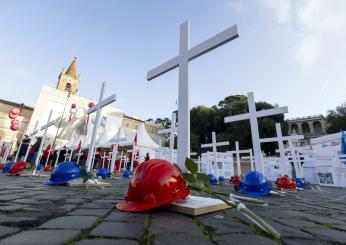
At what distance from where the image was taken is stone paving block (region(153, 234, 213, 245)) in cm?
111

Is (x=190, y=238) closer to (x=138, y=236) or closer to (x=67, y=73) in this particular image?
(x=138, y=236)

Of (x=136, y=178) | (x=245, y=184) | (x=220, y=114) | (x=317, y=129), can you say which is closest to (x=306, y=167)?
(x=245, y=184)

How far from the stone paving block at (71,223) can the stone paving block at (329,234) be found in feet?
5.28

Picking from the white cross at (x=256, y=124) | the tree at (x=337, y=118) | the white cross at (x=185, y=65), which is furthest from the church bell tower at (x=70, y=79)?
the tree at (x=337, y=118)

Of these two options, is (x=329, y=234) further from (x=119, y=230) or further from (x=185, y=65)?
(x=185, y=65)

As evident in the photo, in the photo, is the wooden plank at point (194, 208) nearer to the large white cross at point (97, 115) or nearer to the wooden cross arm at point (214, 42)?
the wooden cross arm at point (214, 42)

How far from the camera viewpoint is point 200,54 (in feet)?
9.59

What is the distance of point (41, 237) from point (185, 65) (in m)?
2.65

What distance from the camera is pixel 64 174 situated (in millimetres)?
4559

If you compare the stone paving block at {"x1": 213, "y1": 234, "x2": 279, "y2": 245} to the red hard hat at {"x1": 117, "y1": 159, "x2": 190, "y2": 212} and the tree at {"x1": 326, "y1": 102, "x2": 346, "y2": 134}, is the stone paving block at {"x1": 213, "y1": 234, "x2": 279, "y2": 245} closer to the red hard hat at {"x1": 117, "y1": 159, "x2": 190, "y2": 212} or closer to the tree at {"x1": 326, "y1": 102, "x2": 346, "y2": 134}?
the red hard hat at {"x1": 117, "y1": 159, "x2": 190, "y2": 212}

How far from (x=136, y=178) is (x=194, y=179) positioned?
1.93 ft

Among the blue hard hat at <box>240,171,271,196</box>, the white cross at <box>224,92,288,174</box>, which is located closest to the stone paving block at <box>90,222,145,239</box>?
the blue hard hat at <box>240,171,271,196</box>

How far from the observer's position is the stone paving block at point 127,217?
5.17 feet

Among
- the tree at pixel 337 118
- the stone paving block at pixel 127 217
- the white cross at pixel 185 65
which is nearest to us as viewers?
the stone paving block at pixel 127 217
